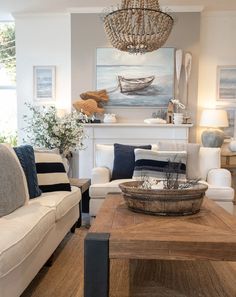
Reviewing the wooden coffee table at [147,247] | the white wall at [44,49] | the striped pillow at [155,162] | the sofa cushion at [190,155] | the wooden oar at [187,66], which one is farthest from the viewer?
the white wall at [44,49]

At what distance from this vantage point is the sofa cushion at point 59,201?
2.57 meters

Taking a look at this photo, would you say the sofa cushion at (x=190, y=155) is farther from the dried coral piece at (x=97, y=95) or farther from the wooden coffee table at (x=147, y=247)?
the wooden coffee table at (x=147, y=247)

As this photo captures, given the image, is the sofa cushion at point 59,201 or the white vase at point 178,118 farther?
the white vase at point 178,118

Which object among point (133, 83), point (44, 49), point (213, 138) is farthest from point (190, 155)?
point (44, 49)

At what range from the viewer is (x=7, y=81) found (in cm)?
588

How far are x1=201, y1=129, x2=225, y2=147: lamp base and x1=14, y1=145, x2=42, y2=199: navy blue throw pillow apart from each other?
2.96 metres

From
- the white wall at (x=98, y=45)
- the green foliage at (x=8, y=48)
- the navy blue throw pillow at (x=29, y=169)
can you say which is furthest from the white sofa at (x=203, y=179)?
the green foliage at (x=8, y=48)

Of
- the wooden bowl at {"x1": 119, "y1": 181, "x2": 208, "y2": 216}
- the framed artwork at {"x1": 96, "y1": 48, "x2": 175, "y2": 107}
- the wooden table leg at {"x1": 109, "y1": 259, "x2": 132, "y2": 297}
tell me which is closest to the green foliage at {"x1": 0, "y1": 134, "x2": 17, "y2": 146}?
the framed artwork at {"x1": 96, "y1": 48, "x2": 175, "y2": 107}

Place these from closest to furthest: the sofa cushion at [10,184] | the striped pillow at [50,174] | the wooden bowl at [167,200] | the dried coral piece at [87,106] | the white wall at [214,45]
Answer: the wooden bowl at [167,200] < the sofa cushion at [10,184] < the striped pillow at [50,174] < the dried coral piece at [87,106] < the white wall at [214,45]

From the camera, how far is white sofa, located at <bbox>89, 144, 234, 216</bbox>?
138 inches

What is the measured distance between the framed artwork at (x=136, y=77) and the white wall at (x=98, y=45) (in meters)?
0.11

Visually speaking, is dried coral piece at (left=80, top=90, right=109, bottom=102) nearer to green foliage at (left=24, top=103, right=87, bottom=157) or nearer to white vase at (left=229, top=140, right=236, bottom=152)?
green foliage at (left=24, top=103, right=87, bottom=157)

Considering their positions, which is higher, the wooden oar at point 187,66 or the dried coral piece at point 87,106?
the wooden oar at point 187,66

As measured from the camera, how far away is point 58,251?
292cm
